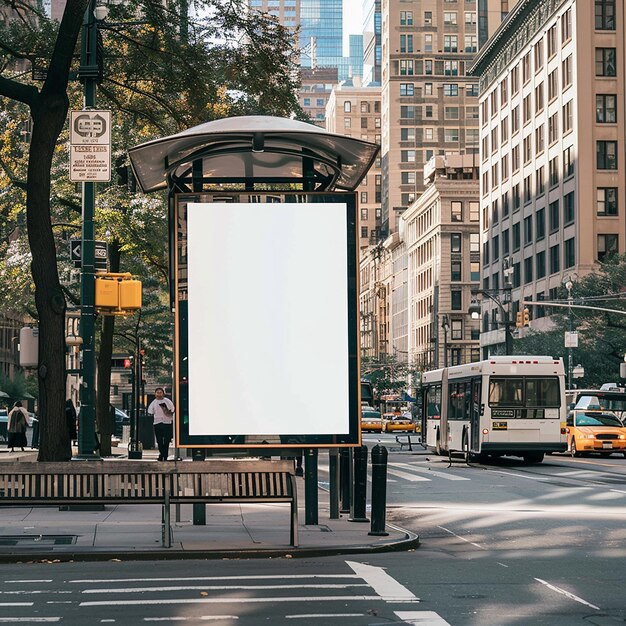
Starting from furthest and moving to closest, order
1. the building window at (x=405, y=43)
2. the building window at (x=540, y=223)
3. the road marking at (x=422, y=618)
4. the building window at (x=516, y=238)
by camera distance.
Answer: the building window at (x=405, y=43)
the building window at (x=516, y=238)
the building window at (x=540, y=223)
the road marking at (x=422, y=618)

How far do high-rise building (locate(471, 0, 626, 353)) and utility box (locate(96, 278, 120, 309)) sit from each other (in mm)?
54474

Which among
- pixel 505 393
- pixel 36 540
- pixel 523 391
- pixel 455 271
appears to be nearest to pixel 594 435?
pixel 523 391

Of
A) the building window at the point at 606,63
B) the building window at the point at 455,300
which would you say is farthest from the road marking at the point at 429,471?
the building window at the point at 455,300

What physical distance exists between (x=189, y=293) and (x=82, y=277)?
4589 mm

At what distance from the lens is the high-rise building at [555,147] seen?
274 feet

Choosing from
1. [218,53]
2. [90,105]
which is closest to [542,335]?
[218,53]

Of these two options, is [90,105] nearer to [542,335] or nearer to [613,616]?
[613,616]

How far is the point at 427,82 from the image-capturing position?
534 feet

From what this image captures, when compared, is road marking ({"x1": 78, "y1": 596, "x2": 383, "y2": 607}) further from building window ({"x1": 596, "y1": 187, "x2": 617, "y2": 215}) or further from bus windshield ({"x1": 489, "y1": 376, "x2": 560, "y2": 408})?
building window ({"x1": 596, "y1": 187, "x2": 617, "y2": 215})

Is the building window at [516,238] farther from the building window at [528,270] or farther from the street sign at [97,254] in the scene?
the street sign at [97,254]

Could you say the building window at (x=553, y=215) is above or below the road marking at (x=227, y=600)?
above

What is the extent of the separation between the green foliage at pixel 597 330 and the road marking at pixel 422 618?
5676cm

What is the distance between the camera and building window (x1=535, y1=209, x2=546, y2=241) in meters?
91.2

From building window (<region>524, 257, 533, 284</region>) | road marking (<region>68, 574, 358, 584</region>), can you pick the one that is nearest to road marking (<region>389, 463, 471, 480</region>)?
road marking (<region>68, 574, 358, 584</region>)
